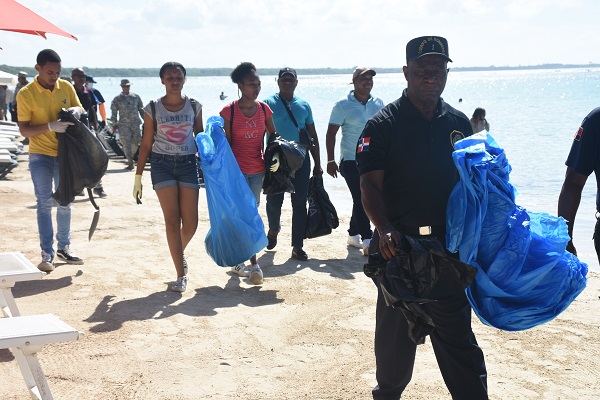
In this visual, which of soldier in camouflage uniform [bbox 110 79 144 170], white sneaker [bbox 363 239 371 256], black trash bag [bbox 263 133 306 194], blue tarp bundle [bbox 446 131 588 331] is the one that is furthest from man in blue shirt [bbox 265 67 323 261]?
soldier in camouflage uniform [bbox 110 79 144 170]

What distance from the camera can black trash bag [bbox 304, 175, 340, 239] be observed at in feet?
25.4

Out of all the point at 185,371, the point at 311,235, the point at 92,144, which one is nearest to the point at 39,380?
the point at 185,371

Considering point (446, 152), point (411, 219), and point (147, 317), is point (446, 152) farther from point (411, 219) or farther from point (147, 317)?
point (147, 317)

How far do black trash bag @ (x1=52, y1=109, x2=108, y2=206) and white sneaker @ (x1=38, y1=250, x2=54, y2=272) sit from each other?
1.93ft

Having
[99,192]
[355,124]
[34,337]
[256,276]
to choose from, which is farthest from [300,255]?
[99,192]

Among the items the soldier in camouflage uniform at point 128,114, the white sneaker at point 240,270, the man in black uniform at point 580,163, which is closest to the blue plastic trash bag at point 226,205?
the white sneaker at point 240,270

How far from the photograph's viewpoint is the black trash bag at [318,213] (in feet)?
25.4

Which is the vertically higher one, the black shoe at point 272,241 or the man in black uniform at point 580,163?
the man in black uniform at point 580,163

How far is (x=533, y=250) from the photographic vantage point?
3416mm

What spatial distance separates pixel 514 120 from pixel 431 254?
35021mm

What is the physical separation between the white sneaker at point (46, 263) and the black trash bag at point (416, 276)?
4311 mm

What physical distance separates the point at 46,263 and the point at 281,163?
2295 mm

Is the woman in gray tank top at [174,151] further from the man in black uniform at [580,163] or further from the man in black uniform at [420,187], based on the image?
the man in black uniform at [580,163]

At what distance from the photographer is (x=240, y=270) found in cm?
696
